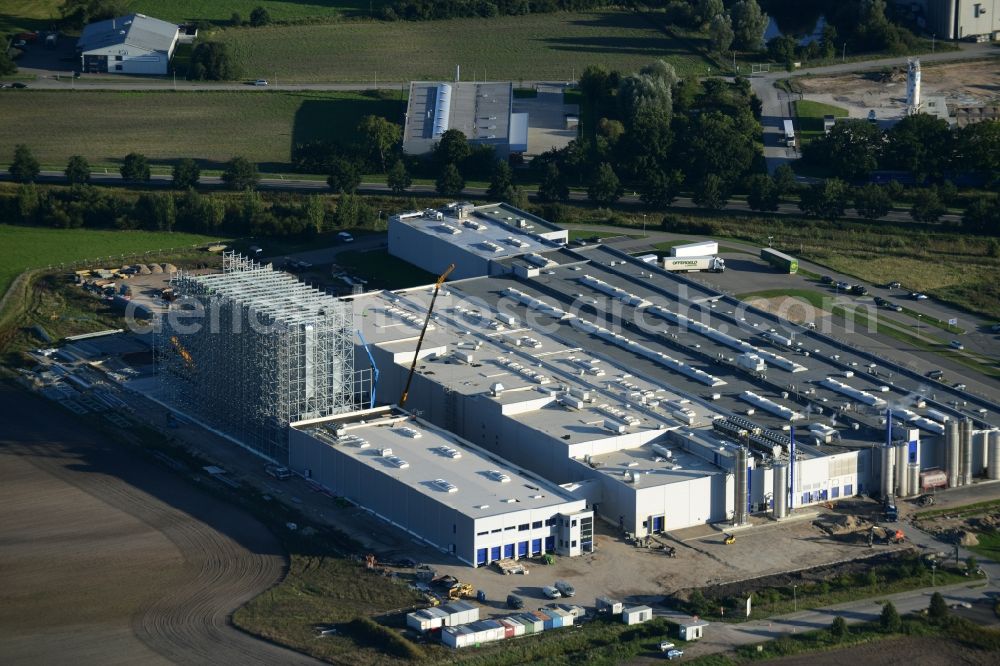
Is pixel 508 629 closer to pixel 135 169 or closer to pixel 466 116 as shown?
pixel 135 169

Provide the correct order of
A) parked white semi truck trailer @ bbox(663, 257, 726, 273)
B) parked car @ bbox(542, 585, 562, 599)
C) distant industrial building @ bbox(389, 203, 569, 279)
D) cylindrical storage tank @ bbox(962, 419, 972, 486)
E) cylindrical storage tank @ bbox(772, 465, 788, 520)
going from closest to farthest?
parked car @ bbox(542, 585, 562, 599) < cylindrical storage tank @ bbox(772, 465, 788, 520) < cylindrical storage tank @ bbox(962, 419, 972, 486) < distant industrial building @ bbox(389, 203, 569, 279) < parked white semi truck trailer @ bbox(663, 257, 726, 273)

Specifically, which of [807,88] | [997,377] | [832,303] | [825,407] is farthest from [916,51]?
[825,407]

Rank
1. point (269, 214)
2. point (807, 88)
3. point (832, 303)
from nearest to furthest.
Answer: point (832, 303)
point (269, 214)
point (807, 88)

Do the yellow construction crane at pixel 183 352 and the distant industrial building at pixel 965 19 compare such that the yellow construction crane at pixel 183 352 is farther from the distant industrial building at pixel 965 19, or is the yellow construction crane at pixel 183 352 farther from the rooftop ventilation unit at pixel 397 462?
the distant industrial building at pixel 965 19

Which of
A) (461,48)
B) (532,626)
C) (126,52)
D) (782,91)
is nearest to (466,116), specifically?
Answer: (461,48)

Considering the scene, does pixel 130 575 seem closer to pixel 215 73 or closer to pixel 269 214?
pixel 269 214

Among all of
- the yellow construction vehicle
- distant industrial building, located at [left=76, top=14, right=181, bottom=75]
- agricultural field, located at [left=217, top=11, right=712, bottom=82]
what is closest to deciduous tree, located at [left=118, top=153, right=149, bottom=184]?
distant industrial building, located at [left=76, top=14, right=181, bottom=75]

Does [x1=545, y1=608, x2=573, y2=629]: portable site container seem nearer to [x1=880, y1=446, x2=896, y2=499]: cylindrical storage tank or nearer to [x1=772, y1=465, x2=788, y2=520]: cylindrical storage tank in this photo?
[x1=772, y1=465, x2=788, y2=520]: cylindrical storage tank
